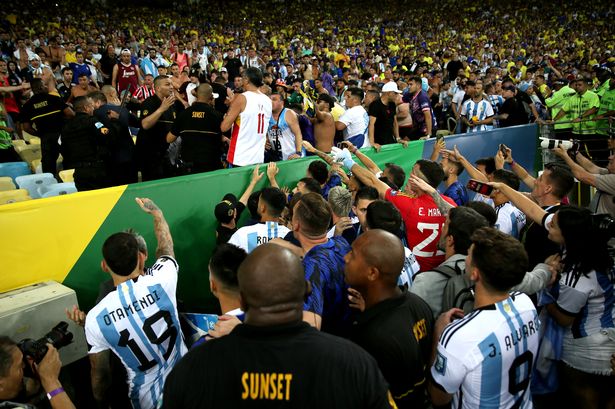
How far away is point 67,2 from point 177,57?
40.4 feet

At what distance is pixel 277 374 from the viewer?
144 centimetres

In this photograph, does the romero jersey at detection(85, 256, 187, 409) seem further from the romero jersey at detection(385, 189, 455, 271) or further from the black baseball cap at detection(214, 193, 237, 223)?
the romero jersey at detection(385, 189, 455, 271)

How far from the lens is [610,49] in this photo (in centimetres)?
2427

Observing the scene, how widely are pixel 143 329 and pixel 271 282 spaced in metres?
1.61

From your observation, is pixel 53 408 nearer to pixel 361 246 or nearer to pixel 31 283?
pixel 31 283

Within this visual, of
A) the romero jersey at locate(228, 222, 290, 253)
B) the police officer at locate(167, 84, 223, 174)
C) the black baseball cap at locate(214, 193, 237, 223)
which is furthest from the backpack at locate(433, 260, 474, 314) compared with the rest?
the police officer at locate(167, 84, 223, 174)

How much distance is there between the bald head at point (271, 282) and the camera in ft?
5.14

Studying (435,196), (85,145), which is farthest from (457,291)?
(85,145)

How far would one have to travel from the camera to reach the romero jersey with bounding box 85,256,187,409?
276 centimetres

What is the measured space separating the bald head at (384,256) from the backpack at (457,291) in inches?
24.7

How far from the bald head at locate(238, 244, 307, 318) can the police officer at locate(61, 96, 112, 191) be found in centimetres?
459

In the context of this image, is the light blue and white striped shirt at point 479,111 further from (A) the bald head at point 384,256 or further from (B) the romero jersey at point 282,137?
(A) the bald head at point 384,256

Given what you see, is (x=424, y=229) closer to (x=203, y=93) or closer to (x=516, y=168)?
(x=516, y=168)

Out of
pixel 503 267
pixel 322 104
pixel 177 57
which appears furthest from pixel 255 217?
pixel 177 57
